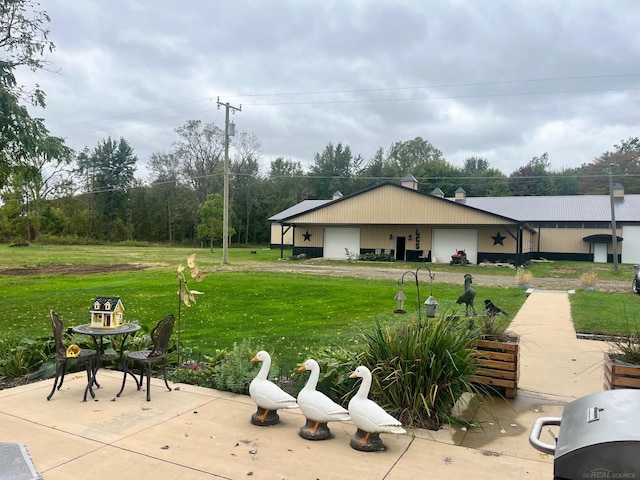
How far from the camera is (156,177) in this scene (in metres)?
54.8

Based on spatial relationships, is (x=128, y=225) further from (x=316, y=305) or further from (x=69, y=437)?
(x=69, y=437)

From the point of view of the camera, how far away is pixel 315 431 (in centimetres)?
370

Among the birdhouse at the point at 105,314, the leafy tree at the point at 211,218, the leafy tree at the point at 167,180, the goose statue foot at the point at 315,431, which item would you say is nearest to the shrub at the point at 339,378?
the goose statue foot at the point at 315,431

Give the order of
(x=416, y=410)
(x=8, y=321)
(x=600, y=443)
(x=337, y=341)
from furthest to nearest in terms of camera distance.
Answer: (x=8, y=321) → (x=337, y=341) → (x=416, y=410) → (x=600, y=443)

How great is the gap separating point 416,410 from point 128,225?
188 feet

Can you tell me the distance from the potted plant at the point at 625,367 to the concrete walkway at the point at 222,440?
615 millimetres

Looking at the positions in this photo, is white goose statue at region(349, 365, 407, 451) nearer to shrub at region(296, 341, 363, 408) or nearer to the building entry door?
shrub at region(296, 341, 363, 408)

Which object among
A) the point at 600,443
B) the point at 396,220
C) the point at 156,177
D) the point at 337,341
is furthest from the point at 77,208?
the point at 600,443

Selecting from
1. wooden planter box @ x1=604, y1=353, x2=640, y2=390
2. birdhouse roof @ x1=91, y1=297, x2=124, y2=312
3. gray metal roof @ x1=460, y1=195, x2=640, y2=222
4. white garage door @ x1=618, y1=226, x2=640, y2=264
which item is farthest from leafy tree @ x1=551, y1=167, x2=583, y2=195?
birdhouse roof @ x1=91, y1=297, x2=124, y2=312

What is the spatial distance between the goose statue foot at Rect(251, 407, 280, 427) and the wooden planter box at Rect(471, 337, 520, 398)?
2.09m

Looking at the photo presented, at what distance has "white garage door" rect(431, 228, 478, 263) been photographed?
97.5 feet

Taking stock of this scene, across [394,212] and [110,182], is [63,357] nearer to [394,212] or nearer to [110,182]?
[394,212]

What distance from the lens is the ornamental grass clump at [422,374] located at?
13.3ft

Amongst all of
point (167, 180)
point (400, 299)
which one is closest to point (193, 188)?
point (167, 180)
